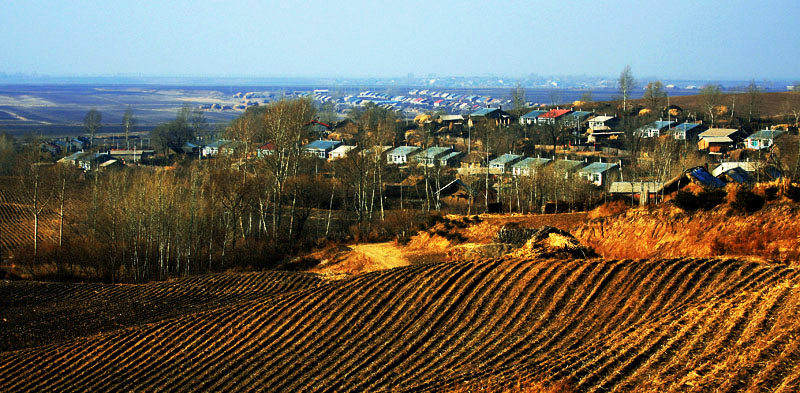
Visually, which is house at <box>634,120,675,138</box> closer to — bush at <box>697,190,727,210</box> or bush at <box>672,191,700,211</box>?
bush at <box>697,190,727,210</box>

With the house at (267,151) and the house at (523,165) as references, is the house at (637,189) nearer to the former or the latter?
the house at (523,165)

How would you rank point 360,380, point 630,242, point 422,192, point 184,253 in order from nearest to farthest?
point 360,380
point 630,242
point 184,253
point 422,192

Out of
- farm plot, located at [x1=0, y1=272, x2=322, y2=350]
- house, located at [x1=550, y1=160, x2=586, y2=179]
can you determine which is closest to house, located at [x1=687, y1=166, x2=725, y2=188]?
house, located at [x1=550, y1=160, x2=586, y2=179]

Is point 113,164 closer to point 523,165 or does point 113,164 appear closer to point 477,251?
point 523,165

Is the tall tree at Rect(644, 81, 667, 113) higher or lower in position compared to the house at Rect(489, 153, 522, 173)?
higher

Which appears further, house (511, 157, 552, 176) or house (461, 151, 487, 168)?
house (461, 151, 487, 168)

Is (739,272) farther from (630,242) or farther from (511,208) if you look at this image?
(511,208)

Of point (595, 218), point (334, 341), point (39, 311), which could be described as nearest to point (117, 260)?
point (39, 311)
